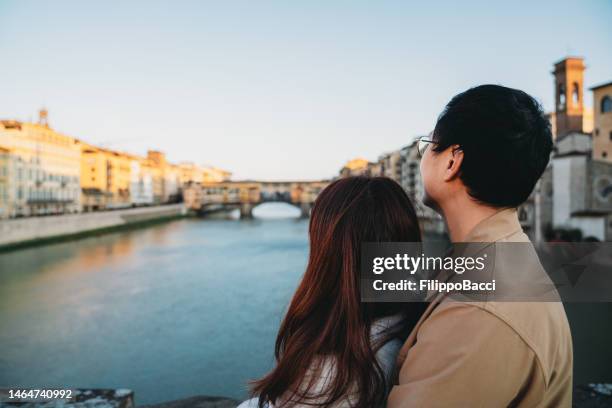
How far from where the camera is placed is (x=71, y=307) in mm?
9562

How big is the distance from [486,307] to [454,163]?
0.23 m

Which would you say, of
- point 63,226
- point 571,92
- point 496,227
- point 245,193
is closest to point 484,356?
point 496,227

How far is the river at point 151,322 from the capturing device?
586 cm

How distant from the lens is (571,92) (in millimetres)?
20984

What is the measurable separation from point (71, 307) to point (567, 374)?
10.7 metres

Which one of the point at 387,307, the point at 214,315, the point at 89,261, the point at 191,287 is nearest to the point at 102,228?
the point at 89,261

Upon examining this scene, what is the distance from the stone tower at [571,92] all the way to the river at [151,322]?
14630 millimetres

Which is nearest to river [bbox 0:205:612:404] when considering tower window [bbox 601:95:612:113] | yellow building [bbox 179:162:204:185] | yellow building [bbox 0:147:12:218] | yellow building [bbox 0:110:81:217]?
yellow building [bbox 0:147:12:218]

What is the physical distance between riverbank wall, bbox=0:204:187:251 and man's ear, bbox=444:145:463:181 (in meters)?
18.3

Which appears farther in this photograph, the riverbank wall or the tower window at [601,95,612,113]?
the riverbank wall

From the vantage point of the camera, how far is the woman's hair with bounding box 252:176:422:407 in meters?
0.67

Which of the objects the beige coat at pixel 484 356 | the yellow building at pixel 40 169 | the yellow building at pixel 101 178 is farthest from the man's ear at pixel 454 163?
the yellow building at pixel 101 178

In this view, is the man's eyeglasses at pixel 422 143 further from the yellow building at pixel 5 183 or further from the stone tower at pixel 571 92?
the stone tower at pixel 571 92

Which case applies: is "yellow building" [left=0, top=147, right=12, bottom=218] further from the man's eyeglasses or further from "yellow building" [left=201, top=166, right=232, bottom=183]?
"yellow building" [left=201, top=166, right=232, bottom=183]
